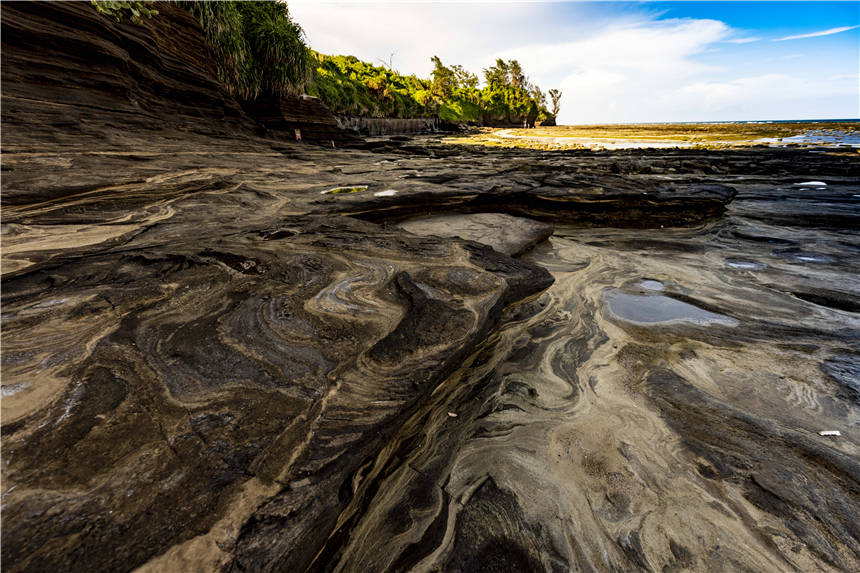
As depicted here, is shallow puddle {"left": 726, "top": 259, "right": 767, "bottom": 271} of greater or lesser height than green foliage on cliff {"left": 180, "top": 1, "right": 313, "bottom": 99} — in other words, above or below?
below

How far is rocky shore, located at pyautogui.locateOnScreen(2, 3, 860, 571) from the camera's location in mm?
1254

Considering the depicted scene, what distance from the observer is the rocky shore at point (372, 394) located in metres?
1.25

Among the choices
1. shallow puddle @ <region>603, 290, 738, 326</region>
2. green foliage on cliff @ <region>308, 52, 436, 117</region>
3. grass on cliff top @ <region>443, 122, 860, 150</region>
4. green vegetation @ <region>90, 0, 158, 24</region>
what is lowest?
shallow puddle @ <region>603, 290, 738, 326</region>

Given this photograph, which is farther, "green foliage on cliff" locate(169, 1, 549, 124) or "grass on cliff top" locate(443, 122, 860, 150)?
"grass on cliff top" locate(443, 122, 860, 150)

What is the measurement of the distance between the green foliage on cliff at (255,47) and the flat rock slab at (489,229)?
32.3 ft

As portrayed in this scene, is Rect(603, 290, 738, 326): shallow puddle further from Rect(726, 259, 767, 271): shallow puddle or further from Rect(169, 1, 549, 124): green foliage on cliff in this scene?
Rect(169, 1, 549, 124): green foliage on cliff

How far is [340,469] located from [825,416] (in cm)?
327

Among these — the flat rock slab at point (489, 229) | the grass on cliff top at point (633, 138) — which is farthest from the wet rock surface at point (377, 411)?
the grass on cliff top at point (633, 138)

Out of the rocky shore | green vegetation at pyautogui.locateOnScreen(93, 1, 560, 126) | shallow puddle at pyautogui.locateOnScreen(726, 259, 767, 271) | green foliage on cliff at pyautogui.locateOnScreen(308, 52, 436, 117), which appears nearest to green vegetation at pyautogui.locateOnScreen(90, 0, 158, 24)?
green vegetation at pyautogui.locateOnScreen(93, 1, 560, 126)

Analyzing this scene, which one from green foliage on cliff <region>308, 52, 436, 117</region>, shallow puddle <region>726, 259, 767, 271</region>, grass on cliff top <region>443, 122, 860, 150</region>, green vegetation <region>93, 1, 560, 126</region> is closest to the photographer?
shallow puddle <region>726, 259, 767, 271</region>

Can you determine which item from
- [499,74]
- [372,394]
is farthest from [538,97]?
[372,394]

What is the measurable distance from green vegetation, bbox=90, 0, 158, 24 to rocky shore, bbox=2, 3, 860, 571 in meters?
1.83

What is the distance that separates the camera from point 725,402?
96.3 inches

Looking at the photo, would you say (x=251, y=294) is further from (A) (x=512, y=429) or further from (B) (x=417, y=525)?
(A) (x=512, y=429)
